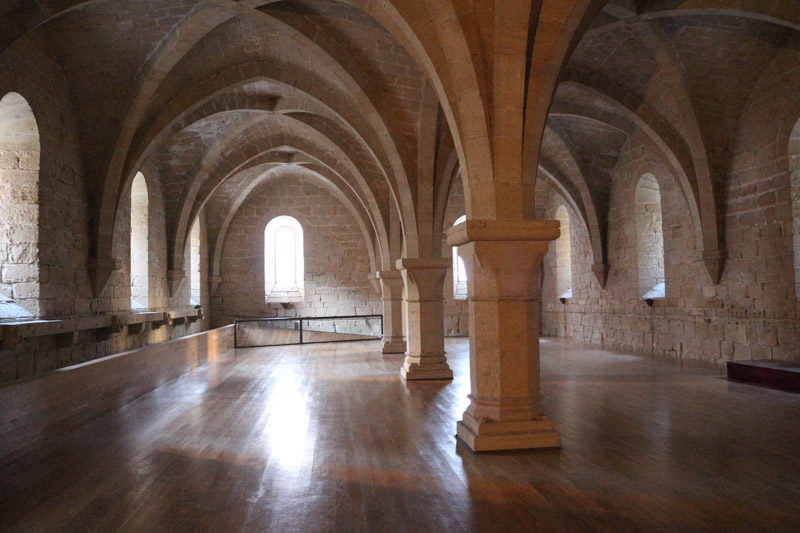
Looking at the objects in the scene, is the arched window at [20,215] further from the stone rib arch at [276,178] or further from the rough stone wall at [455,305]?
the rough stone wall at [455,305]

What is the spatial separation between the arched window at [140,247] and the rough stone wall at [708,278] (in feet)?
29.7

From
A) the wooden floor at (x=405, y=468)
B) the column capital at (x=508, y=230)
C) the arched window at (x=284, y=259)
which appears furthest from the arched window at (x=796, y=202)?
the arched window at (x=284, y=259)

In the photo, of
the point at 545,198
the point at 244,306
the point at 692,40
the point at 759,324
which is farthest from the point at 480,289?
the point at 244,306

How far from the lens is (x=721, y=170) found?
28.5ft

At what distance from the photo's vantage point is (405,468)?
3648 mm

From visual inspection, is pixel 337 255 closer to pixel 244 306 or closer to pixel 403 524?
pixel 244 306

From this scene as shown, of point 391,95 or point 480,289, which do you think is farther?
point 391,95

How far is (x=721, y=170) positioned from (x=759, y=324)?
7.65ft

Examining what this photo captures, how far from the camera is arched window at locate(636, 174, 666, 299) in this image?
11070mm

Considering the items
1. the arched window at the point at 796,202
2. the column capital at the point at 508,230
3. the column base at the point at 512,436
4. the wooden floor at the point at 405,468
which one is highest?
the arched window at the point at 796,202

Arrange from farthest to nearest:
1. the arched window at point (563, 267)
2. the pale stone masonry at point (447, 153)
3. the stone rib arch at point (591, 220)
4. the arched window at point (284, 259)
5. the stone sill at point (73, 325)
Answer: the arched window at point (284, 259), the arched window at point (563, 267), the stone rib arch at point (591, 220), the stone sill at point (73, 325), the pale stone masonry at point (447, 153)

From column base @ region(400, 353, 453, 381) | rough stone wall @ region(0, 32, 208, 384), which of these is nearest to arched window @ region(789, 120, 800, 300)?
column base @ region(400, 353, 453, 381)

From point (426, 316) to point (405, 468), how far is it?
13.4 feet

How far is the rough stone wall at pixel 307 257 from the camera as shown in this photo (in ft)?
53.7
